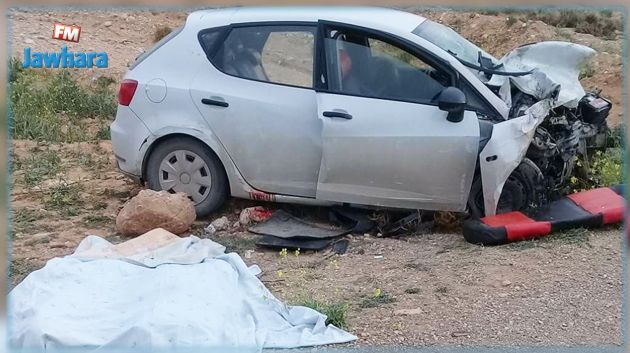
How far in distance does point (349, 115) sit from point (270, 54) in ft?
2.65

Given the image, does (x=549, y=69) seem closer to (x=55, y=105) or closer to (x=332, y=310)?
(x=332, y=310)

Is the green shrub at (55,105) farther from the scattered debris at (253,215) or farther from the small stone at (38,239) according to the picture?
the scattered debris at (253,215)

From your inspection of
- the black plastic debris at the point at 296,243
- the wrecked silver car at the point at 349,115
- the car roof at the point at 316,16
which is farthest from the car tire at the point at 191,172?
the car roof at the point at 316,16

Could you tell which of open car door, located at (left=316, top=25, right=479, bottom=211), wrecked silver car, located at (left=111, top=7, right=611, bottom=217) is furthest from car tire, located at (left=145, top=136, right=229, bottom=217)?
open car door, located at (left=316, top=25, right=479, bottom=211)

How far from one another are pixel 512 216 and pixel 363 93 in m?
1.36

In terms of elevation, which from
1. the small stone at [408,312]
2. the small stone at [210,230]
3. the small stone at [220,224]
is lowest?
the small stone at [210,230]

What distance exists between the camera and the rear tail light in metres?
6.13

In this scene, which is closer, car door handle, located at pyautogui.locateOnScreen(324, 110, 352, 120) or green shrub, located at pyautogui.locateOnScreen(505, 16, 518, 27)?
car door handle, located at pyautogui.locateOnScreen(324, 110, 352, 120)

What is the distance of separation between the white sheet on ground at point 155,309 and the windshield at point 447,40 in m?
2.14

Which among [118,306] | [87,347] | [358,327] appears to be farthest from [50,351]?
[358,327]

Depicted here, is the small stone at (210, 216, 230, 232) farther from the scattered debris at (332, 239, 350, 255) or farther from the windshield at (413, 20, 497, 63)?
the windshield at (413, 20, 497, 63)

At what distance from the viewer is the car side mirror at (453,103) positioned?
5.44m

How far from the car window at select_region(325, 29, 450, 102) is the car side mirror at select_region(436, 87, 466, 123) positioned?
→ 0.55ft

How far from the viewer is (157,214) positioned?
5805 mm
